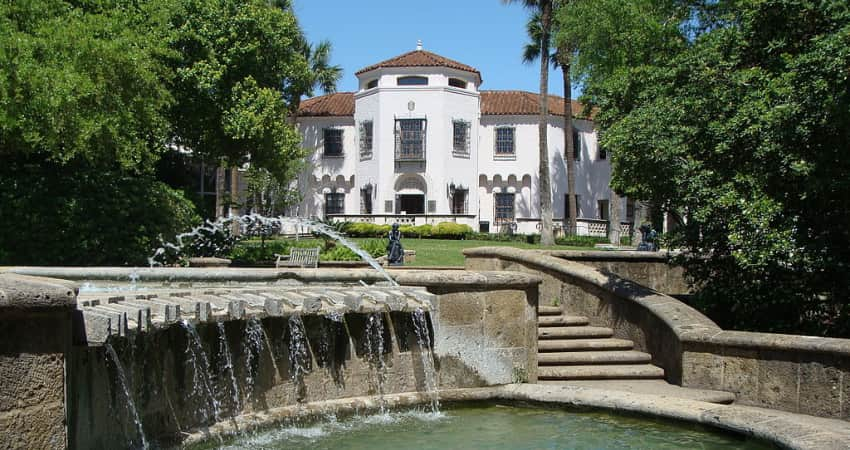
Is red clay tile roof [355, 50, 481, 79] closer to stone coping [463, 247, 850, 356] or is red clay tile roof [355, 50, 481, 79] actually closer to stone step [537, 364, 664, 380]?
stone coping [463, 247, 850, 356]

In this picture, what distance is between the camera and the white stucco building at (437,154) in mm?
42562

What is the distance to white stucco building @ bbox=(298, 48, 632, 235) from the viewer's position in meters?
42.6

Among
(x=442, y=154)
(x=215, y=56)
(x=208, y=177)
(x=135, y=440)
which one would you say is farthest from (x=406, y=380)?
(x=442, y=154)

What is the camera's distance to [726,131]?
10695mm

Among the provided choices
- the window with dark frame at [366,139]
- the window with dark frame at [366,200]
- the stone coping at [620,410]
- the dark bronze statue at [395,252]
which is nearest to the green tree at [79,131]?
the dark bronze statue at [395,252]

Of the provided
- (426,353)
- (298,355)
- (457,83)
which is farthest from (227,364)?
(457,83)

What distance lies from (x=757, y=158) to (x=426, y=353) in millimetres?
5116

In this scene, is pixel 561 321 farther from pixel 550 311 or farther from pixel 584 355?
pixel 584 355

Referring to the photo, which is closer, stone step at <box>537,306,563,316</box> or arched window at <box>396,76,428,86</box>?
stone step at <box>537,306,563,316</box>

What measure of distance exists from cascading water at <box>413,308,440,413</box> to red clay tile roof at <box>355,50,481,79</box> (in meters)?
33.7

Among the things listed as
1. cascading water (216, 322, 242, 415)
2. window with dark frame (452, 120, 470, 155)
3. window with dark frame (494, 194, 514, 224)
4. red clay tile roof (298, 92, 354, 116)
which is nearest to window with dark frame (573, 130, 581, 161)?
window with dark frame (494, 194, 514, 224)

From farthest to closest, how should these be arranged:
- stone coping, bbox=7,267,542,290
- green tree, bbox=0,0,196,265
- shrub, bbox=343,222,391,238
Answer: shrub, bbox=343,222,391,238 < green tree, bbox=0,0,196,265 < stone coping, bbox=7,267,542,290

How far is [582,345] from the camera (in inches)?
444

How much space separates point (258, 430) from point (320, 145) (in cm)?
3920
